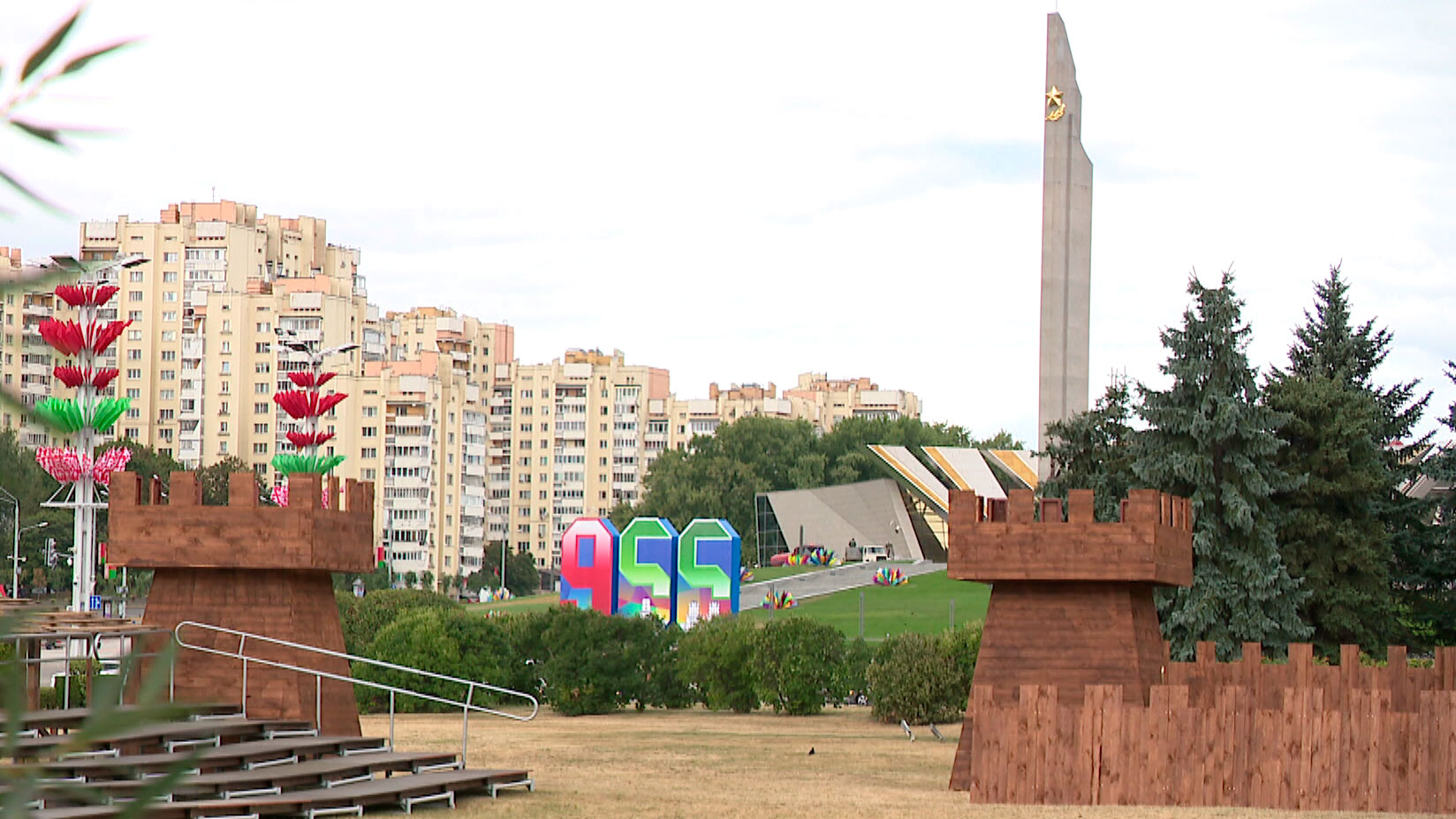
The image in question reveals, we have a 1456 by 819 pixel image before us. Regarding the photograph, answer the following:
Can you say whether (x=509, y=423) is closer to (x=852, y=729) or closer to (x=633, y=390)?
(x=633, y=390)

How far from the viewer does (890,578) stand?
8838 cm

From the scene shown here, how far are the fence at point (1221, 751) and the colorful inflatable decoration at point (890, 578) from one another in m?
67.5

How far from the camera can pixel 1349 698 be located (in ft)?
66.1

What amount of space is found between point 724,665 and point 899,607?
36.0 m

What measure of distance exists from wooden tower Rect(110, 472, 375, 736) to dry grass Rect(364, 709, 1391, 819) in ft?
10.7

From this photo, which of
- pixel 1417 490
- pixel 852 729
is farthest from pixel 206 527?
pixel 1417 490

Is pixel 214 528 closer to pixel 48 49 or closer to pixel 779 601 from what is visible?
pixel 48 49

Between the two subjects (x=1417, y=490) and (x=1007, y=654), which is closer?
(x=1007, y=654)

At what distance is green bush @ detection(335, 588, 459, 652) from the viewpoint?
45062mm

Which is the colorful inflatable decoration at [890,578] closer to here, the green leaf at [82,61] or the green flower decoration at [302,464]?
the green flower decoration at [302,464]

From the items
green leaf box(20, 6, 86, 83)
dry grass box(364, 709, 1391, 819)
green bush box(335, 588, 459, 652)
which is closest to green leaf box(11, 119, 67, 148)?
green leaf box(20, 6, 86, 83)

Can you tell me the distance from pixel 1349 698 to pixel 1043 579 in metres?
3.73

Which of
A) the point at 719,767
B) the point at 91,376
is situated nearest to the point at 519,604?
the point at 719,767

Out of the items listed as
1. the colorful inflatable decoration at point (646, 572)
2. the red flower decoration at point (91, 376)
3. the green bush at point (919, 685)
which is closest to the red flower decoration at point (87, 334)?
the red flower decoration at point (91, 376)
